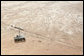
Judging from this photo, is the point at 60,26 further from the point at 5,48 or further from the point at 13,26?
the point at 5,48

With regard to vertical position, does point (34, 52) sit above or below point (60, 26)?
below

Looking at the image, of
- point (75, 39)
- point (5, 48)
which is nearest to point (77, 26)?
point (75, 39)

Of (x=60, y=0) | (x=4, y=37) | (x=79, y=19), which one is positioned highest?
(x=60, y=0)

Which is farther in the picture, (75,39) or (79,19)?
(79,19)

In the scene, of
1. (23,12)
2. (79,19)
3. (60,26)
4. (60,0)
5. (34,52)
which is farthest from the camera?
(60,0)

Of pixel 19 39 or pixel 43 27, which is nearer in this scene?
pixel 19 39

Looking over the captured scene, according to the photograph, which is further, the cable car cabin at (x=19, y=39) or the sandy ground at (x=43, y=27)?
the cable car cabin at (x=19, y=39)

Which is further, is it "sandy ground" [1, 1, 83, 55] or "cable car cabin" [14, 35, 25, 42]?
"cable car cabin" [14, 35, 25, 42]

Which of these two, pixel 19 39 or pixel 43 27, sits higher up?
pixel 43 27
